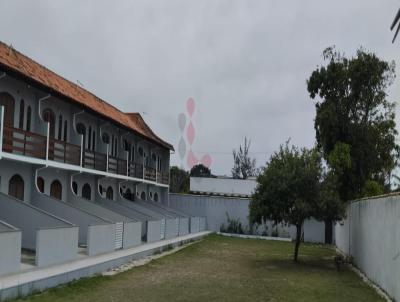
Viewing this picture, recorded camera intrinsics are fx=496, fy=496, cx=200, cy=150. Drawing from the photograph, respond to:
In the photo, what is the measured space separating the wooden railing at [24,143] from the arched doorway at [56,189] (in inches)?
117

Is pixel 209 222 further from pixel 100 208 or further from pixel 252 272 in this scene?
pixel 252 272

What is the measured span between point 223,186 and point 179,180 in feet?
74.4

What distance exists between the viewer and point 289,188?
18.5m

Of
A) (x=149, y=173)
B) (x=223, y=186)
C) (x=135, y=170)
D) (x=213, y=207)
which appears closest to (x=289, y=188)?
(x=135, y=170)

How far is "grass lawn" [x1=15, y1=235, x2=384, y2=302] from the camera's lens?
39.2 feet

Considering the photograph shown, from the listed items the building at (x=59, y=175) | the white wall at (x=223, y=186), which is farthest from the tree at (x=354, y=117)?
the white wall at (x=223, y=186)

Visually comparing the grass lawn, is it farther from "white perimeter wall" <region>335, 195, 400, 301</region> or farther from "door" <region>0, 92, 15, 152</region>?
"door" <region>0, 92, 15, 152</region>

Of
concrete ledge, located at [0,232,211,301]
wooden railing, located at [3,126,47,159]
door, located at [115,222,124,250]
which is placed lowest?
concrete ledge, located at [0,232,211,301]

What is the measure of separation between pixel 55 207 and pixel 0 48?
6.05 metres

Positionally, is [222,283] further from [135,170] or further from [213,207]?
[213,207]

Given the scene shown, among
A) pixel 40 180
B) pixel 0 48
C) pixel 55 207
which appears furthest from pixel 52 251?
pixel 0 48

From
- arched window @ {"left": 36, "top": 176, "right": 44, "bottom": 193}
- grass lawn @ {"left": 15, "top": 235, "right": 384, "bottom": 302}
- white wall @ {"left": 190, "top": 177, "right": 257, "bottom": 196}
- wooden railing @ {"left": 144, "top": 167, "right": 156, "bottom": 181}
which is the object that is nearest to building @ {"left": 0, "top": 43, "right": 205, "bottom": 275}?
arched window @ {"left": 36, "top": 176, "right": 44, "bottom": 193}

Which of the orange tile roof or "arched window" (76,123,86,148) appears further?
"arched window" (76,123,86,148)

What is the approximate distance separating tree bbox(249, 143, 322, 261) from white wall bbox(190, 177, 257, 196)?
2761 centimetres
